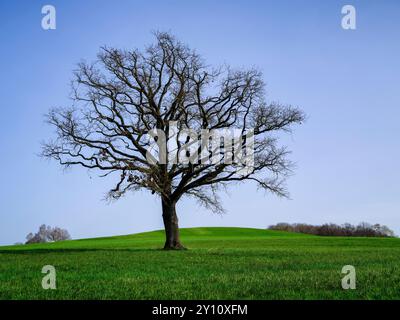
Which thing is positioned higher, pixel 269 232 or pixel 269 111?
pixel 269 111

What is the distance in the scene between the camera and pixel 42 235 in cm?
10444

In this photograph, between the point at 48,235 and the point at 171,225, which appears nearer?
the point at 171,225

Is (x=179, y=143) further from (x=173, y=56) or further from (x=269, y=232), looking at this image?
(x=269, y=232)

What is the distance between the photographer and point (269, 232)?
288 feet

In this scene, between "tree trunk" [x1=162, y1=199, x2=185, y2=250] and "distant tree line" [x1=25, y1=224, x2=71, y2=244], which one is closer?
"tree trunk" [x1=162, y1=199, x2=185, y2=250]

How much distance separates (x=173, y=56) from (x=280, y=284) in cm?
2797

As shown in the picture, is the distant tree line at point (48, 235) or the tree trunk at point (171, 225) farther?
the distant tree line at point (48, 235)

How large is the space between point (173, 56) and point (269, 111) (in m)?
8.19

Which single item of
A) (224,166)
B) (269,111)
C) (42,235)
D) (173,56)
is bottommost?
(42,235)
